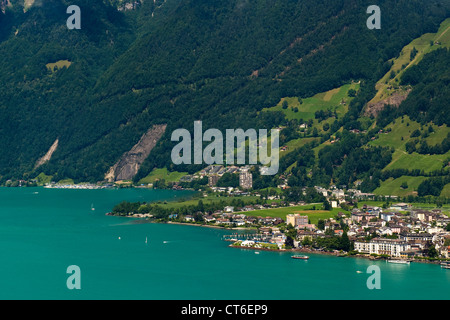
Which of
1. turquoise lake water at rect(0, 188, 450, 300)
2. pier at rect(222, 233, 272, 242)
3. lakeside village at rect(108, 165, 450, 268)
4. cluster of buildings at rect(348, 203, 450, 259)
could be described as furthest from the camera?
pier at rect(222, 233, 272, 242)

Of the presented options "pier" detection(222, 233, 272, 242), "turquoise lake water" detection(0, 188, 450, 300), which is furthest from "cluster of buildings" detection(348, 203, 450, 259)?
"pier" detection(222, 233, 272, 242)

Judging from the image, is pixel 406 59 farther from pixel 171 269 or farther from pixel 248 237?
pixel 171 269

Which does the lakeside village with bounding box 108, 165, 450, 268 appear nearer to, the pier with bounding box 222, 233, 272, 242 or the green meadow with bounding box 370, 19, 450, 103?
the pier with bounding box 222, 233, 272, 242

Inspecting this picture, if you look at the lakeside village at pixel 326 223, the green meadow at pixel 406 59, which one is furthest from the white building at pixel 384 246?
the green meadow at pixel 406 59

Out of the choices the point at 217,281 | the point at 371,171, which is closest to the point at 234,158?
the point at 371,171

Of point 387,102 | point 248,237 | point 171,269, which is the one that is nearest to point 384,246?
point 248,237

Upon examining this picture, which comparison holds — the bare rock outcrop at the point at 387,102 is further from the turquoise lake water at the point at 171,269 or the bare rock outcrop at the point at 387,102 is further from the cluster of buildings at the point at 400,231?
the turquoise lake water at the point at 171,269
